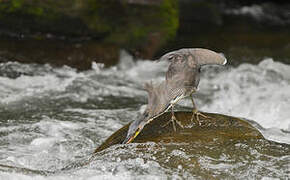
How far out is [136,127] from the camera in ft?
13.6

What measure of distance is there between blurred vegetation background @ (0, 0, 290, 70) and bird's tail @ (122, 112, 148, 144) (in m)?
4.16

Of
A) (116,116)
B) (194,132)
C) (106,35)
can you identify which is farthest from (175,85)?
(106,35)

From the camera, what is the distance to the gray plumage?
414 centimetres

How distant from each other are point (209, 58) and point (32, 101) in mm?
2938

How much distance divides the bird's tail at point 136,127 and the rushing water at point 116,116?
0.11 meters

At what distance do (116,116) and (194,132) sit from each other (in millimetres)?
1991

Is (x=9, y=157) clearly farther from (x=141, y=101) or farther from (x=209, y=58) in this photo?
(x=141, y=101)

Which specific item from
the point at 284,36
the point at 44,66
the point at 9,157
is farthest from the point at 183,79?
the point at 284,36

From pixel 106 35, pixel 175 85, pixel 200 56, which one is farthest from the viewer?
pixel 106 35

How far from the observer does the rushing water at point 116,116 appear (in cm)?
407

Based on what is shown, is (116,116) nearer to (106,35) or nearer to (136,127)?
(136,127)

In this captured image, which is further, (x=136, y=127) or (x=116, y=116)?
(x=116, y=116)

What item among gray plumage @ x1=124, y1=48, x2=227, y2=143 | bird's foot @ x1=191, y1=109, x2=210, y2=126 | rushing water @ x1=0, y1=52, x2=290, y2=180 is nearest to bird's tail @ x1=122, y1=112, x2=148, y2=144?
gray plumage @ x1=124, y1=48, x2=227, y2=143

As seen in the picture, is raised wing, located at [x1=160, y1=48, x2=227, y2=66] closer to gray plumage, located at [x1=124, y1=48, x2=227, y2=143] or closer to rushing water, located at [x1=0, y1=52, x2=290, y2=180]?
gray plumage, located at [x1=124, y1=48, x2=227, y2=143]
